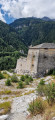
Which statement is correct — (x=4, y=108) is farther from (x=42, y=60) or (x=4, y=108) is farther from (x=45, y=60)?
(x=45, y=60)

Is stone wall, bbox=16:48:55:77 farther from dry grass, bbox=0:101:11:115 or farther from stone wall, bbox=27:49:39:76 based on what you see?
dry grass, bbox=0:101:11:115

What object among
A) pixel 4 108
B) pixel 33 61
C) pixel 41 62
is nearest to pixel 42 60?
pixel 41 62

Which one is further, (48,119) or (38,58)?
(38,58)

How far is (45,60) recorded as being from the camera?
950 inches

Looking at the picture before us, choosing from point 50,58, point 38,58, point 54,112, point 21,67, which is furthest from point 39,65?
point 54,112

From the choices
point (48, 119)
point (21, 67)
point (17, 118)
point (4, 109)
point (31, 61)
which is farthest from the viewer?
point (21, 67)

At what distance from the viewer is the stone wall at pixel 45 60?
934 inches

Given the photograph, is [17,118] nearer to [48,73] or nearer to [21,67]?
[48,73]

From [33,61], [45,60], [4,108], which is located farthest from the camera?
[33,61]

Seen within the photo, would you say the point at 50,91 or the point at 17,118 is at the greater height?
the point at 50,91

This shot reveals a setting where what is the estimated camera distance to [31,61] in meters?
25.1

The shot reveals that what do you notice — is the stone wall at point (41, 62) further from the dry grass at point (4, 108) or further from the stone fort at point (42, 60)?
the dry grass at point (4, 108)


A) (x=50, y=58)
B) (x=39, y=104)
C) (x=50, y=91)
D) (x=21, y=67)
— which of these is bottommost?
(x=21, y=67)

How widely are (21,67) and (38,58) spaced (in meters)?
7.61
